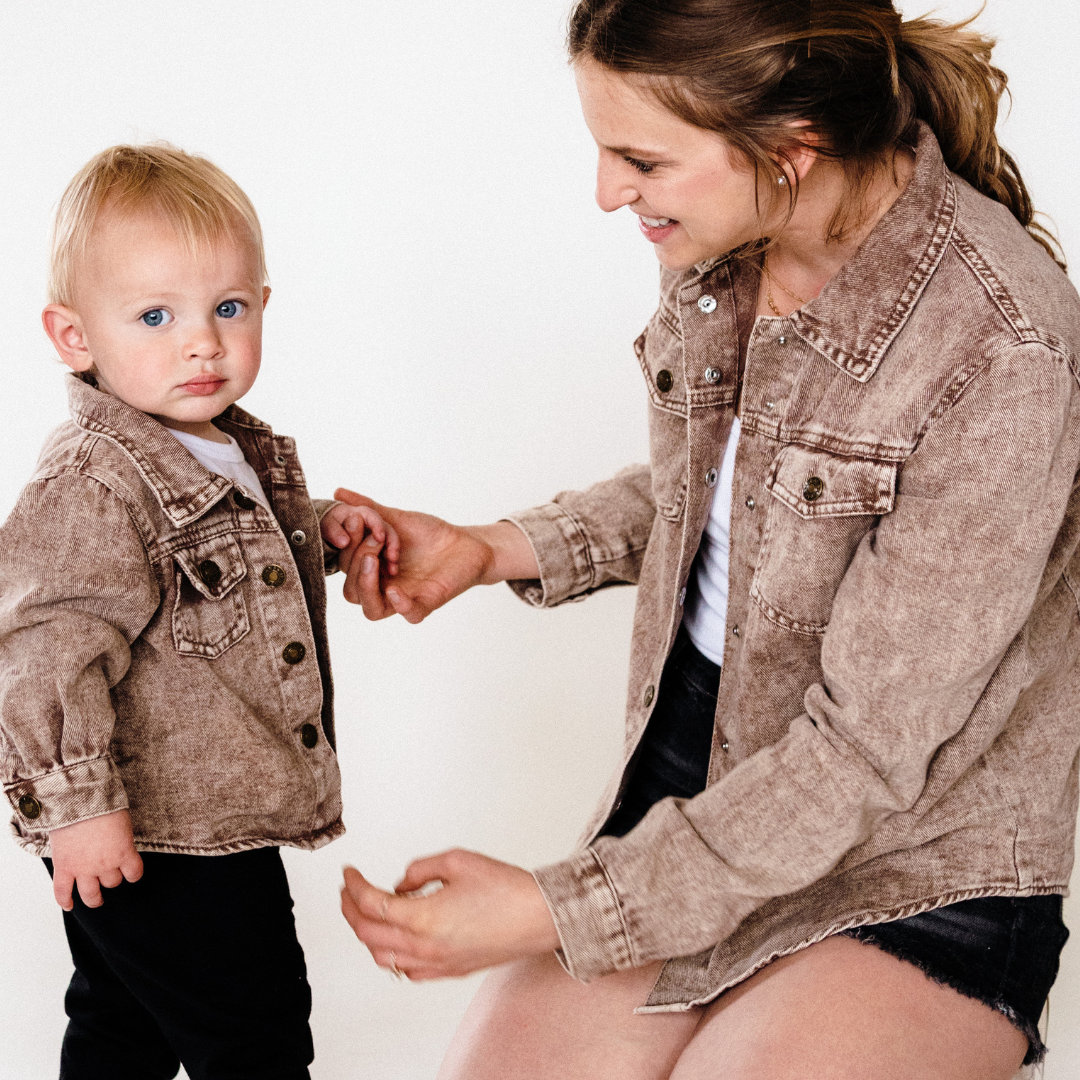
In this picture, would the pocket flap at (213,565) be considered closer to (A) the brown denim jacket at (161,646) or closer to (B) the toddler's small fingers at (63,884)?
(A) the brown denim jacket at (161,646)

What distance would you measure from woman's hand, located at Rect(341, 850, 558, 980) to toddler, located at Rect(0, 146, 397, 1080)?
232 mm

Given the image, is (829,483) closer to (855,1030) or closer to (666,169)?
(666,169)

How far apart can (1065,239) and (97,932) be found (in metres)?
1.86

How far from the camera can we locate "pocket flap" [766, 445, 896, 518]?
1.32 m

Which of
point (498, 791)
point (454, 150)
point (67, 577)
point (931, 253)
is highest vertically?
point (454, 150)

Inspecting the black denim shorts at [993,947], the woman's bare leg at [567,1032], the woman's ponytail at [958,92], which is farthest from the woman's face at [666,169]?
the woman's bare leg at [567,1032]

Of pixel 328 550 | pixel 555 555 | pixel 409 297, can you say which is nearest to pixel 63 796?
pixel 328 550

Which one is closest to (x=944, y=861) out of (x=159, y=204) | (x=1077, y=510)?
(x=1077, y=510)

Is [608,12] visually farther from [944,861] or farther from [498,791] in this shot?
[498,791]

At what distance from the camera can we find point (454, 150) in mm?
2422

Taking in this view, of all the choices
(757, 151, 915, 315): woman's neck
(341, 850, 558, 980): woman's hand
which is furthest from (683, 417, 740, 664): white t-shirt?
(341, 850, 558, 980): woman's hand

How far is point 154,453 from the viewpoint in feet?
4.57

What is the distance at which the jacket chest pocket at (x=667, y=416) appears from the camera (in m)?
1.64

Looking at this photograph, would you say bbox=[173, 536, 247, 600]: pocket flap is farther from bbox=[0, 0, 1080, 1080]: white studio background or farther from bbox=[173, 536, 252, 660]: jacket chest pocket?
bbox=[0, 0, 1080, 1080]: white studio background
